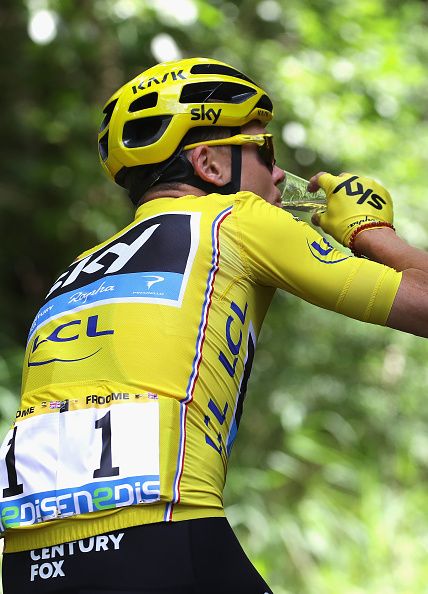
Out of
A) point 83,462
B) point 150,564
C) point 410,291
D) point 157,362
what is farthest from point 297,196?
point 150,564

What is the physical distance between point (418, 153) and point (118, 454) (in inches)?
221

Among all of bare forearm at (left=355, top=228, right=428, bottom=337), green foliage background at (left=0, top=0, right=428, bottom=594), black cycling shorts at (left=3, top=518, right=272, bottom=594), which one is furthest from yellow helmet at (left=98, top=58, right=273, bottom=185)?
green foliage background at (left=0, top=0, right=428, bottom=594)

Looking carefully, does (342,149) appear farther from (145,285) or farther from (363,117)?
(145,285)

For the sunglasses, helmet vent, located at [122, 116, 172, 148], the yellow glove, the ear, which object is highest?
helmet vent, located at [122, 116, 172, 148]

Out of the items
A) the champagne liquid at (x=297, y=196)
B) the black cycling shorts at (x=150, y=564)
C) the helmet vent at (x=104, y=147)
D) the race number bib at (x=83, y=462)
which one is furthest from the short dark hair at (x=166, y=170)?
the black cycling shorts at (x=150, y=564)

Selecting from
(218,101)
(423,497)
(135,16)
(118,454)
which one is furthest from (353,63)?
(118,454)

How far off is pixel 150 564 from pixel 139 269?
2.55 ft

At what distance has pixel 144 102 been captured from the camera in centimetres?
291

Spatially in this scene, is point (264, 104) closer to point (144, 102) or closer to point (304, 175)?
point (144, 102)

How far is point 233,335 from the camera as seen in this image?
2521mm

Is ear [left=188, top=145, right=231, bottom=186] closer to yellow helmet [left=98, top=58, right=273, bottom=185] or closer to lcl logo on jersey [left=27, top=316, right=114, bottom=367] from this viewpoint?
yellow helmet [left=98, top=58, right=273, bottom=185]

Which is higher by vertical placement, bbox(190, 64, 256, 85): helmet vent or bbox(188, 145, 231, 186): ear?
bbox(190, 64, 256, 85): helmet vent

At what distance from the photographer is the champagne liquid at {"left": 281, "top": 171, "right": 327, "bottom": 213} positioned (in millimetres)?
3078

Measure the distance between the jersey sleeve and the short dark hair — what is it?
1.28 feet
